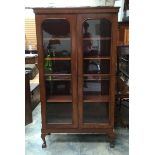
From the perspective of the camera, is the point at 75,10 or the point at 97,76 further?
the point at 97,76

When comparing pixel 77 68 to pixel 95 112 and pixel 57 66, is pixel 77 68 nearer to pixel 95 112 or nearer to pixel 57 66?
pixel 57 66

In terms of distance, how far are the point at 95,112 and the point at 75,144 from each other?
0.46 meters

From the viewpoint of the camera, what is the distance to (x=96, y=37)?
2641 mm

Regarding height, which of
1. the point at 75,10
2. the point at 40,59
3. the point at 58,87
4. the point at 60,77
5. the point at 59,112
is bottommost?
the point at 59,112

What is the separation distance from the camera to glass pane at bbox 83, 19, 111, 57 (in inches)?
101

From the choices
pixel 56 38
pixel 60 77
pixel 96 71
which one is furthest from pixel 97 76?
pixel 56 38

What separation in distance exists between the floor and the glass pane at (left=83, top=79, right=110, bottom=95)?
600 mm

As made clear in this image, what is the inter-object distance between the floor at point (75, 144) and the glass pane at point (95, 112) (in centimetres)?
30

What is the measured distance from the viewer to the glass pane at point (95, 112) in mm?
2754
